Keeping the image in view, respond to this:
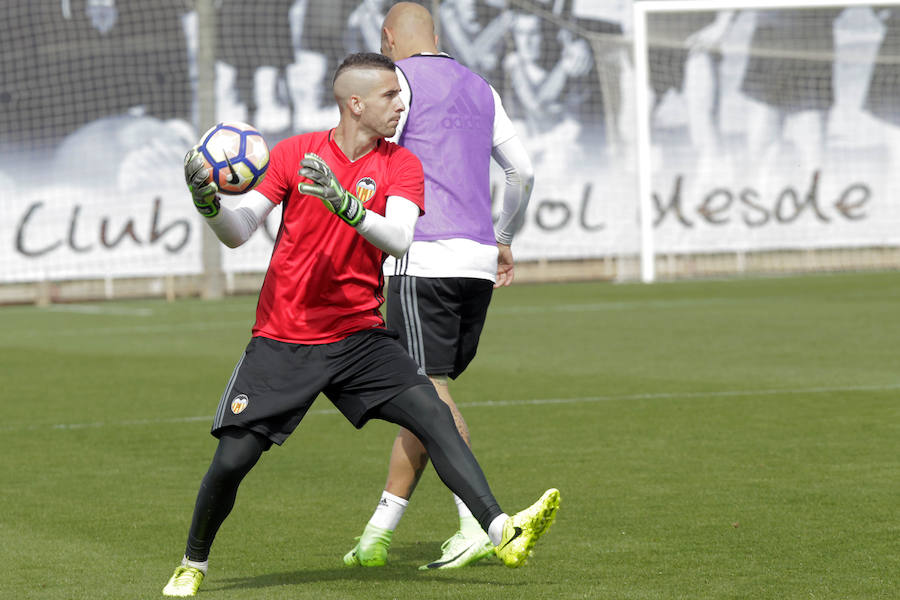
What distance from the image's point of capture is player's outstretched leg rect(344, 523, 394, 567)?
549 centimetres

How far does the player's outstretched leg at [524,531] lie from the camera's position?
4793 millimetres

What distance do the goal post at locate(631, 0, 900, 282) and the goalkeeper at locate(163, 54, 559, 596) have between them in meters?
20.9

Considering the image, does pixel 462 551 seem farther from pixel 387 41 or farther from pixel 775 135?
pixel 775 135

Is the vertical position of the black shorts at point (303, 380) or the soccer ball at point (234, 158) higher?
the soccer ball at point (234, 158)

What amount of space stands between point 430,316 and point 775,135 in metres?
22.0

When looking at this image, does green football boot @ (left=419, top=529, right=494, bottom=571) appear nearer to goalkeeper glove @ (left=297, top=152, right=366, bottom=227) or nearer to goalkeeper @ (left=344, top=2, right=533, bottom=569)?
goalkeeper @ (left=344, top=2, right=533, bottom=569)

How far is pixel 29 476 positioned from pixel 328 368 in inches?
125

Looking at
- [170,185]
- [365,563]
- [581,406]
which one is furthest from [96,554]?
[170,185]

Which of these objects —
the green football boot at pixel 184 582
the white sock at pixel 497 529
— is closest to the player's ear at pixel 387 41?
the white sock at pixel 497 529

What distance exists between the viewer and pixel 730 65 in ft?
88.6

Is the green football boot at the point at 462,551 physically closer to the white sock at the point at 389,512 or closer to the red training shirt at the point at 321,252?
the white sock at the point at 389,512

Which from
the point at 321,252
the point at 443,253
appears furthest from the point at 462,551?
the point at 321,252

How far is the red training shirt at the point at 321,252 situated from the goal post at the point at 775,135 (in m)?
20.9

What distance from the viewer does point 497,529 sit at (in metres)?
4.87
